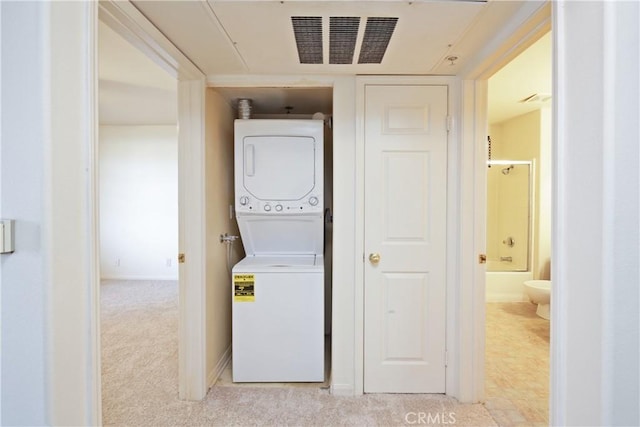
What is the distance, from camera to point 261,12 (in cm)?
144

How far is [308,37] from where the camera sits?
1.67m

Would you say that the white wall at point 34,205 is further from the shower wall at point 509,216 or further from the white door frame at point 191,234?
the shower wall at point 509,216

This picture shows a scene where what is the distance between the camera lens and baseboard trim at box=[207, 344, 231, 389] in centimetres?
231

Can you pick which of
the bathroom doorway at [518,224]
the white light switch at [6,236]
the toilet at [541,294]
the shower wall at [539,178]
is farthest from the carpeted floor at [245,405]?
the shower wall at [539,178]

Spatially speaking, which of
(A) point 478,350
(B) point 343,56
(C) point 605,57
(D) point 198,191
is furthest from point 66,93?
(A) point 478,350

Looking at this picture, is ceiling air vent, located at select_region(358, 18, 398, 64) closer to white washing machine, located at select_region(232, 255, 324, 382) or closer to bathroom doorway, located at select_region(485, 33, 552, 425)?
bathroom doorway, located at select_region(485, 33, 552, 425)

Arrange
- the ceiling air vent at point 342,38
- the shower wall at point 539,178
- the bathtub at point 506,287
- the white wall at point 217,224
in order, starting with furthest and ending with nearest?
1. the bathtub at point 506,287
2. the shower wall at point 539,178
3. the white wall at point 217,224
4. the ceiling air vent at point 342,38

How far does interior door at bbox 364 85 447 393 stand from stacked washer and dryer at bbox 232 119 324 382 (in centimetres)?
42

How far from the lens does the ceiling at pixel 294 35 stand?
1.39 metres

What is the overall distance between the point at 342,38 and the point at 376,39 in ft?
0.57

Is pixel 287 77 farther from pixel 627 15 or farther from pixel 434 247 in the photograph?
pixel 627 15

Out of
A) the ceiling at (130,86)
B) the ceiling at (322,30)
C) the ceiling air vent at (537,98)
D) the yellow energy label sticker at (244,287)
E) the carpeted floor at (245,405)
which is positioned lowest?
the carpeted floor at (245,405)

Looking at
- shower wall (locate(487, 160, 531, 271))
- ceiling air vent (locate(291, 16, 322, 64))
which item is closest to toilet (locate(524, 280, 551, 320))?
shower wall (locate(487, 160, 531, 271))

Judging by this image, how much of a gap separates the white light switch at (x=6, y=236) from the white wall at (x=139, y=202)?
4286 mm
